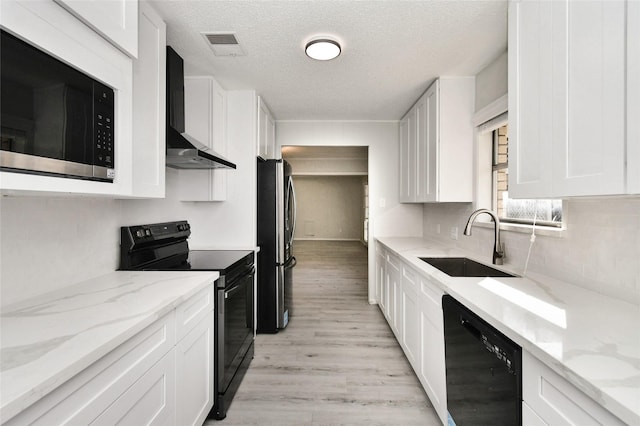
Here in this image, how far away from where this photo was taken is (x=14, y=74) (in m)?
0.87

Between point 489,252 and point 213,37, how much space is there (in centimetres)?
250

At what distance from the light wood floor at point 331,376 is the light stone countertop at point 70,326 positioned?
1.03 metres

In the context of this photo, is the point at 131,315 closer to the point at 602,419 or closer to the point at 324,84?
the point at 602,419

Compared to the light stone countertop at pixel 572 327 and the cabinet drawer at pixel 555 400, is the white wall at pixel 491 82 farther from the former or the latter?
the cabinet drawer at pixel 555 400

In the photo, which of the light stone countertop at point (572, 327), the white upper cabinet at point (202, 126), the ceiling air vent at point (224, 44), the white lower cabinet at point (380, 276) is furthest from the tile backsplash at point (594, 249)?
the white upper cabinet at point (202, 126)

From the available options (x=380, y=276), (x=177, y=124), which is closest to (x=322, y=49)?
(x=177, y=124)

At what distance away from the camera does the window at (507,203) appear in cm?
183

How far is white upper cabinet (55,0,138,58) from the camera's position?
1073 mm

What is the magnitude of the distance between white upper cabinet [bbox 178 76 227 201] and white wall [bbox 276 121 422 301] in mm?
1429

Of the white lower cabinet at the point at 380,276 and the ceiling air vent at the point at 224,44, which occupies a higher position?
the ceiling air vent at the point at 224,44

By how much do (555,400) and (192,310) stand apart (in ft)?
4.85

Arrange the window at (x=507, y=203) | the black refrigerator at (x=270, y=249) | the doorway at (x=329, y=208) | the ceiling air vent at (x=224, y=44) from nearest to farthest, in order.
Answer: the window at (x=507, y=203)
the ceiling air vent at (x=224, y=44)
the black refrigerator at (x=270, y=249)
the doorway at (x=329, y=208)

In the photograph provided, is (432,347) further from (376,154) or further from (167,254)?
(376,154)

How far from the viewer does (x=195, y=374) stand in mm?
1591
